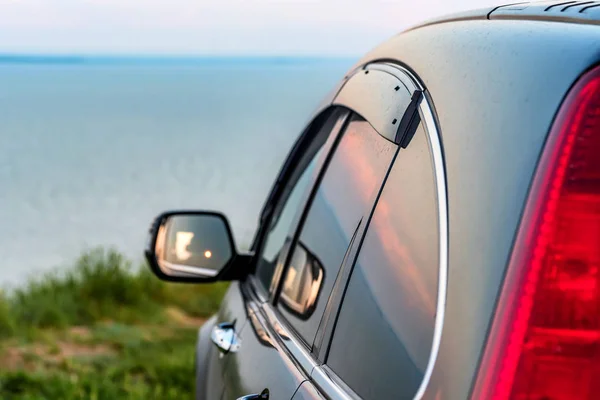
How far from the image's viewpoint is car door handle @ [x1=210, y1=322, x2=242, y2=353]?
2.71 m

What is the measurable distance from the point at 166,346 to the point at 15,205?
1547 centimetres

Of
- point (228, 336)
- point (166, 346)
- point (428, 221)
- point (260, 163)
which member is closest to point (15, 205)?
point (260, 163)

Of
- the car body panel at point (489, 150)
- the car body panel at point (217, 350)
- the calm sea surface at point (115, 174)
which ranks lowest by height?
the calm sea surface at point (115, 174)

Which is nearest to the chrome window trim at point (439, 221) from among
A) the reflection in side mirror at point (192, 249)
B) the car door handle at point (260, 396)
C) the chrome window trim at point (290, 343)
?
the chrome window trim at point (290, 343)

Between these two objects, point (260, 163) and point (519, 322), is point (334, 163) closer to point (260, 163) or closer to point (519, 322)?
point (519, 322)

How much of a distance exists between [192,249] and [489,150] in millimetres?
1748

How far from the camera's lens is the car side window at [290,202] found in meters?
2.63

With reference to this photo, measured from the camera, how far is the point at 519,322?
1.25 meters

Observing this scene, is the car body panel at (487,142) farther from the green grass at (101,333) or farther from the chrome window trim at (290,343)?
the green grass at (101,333)

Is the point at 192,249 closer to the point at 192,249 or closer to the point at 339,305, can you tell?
the point at 192,249

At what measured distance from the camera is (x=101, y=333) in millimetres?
8367

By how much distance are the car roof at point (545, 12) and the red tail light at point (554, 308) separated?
1.30ft

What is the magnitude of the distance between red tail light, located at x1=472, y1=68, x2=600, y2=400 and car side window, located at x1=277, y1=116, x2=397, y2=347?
56 cm

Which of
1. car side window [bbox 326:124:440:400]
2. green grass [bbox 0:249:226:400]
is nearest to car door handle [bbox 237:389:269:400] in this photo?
car side window [bbox 326:124:440:400]
